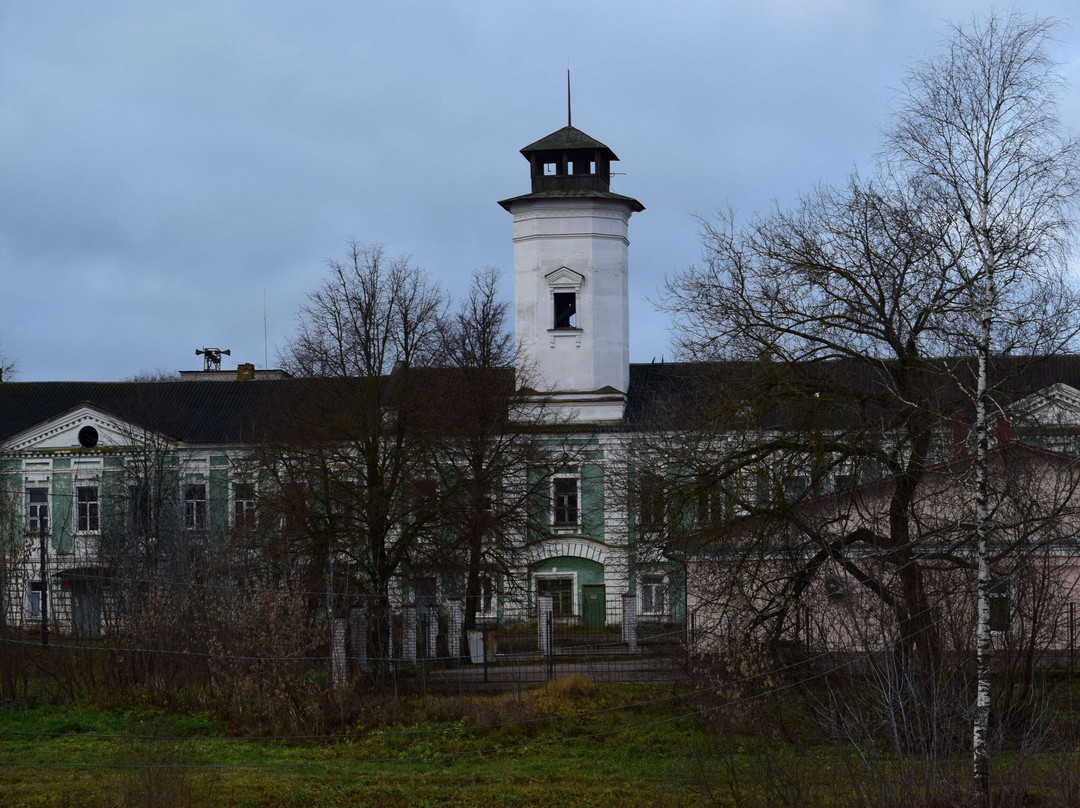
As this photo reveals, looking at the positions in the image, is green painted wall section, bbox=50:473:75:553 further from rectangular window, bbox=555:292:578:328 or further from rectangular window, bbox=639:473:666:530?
rectangular window, bbox=639:473:666:530

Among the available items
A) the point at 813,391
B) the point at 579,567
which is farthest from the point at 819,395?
the point at 579,567

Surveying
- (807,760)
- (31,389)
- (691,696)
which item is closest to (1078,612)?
(691,696)

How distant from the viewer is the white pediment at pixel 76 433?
48.3 meters

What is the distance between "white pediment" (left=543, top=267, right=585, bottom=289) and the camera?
150 feet

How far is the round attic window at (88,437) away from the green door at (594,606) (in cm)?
1932

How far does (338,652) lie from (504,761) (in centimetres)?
565

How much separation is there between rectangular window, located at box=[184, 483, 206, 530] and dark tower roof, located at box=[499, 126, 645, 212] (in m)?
14.7

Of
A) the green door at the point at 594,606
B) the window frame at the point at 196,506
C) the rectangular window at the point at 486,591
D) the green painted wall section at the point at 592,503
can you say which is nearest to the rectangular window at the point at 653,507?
the green door at the point at 594,606

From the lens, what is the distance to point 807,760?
16594 mm

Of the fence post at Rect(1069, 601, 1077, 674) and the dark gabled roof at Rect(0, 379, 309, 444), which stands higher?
the dark gabled roof at Rect(0, 379, 309, 444)

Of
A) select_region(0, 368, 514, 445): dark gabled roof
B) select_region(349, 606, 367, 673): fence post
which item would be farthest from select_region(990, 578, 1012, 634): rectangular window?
select_region(0, 368, 514, 445): dark gabled roof

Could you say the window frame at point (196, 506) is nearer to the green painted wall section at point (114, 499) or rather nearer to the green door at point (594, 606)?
the green painted wall section at point (114, 499)

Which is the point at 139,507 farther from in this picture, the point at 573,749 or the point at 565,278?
the point at 573,749

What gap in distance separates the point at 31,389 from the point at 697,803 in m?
42.8
